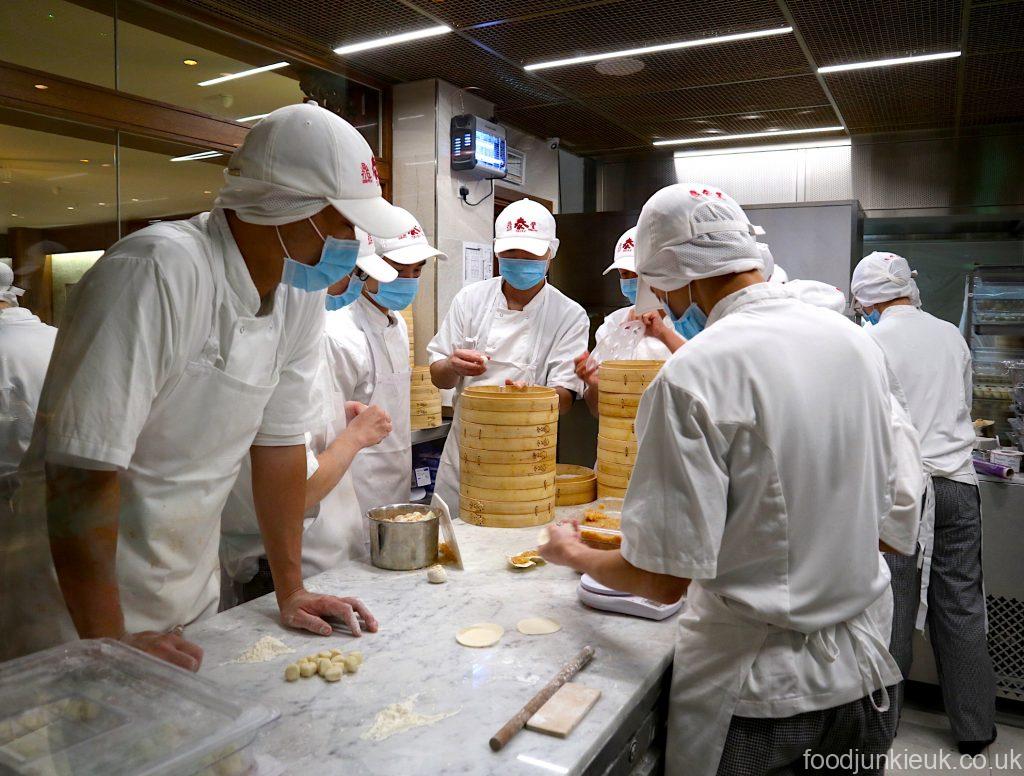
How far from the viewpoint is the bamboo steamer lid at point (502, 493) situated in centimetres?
236

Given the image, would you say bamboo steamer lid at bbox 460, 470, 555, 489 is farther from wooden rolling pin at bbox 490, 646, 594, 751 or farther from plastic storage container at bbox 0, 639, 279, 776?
plastic storage container at bbox 0, 639, 279, 776

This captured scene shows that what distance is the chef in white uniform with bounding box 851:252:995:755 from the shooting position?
3168 mm

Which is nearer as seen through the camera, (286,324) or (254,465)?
(286,324)

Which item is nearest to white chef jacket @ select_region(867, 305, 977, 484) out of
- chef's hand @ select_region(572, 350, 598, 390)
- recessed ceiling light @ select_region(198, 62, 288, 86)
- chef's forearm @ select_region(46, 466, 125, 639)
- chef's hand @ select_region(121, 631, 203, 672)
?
chef's hand @ select_region(572, 350, 598, 390)

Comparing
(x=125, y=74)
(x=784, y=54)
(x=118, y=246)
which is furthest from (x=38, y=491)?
(x=784, y=54)

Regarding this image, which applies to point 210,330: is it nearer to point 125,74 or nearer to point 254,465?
point 254,465

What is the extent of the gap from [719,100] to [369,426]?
153 inches

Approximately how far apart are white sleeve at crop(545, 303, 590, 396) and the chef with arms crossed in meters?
1.74

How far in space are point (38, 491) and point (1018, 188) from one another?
656cm

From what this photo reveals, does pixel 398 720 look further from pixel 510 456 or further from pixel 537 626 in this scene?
pixel 510 456

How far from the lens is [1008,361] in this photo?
4.46m

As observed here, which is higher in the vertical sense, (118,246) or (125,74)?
(125,74)

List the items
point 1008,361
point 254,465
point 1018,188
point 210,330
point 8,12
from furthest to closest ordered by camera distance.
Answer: point 1018,188
point 1008,361
point 254,465
point 210,330
point 8,12

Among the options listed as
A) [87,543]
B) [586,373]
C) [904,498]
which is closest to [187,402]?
[87,543]
